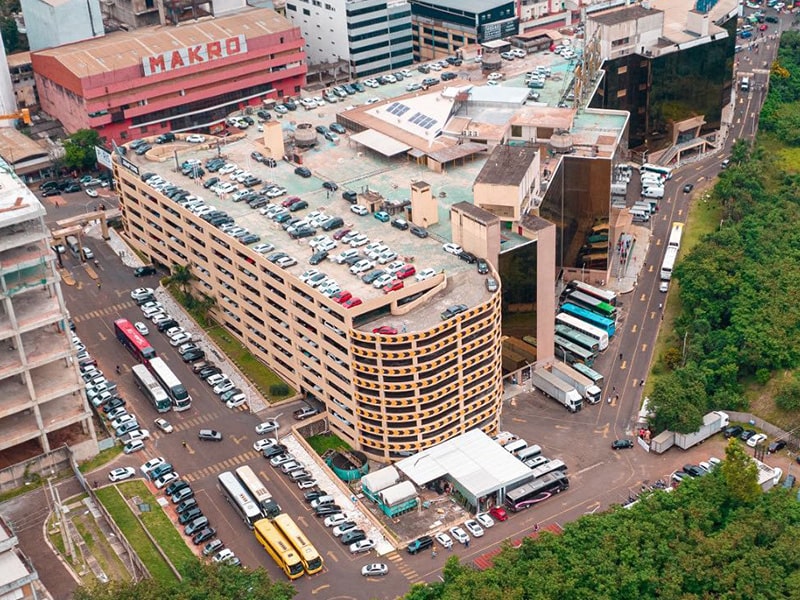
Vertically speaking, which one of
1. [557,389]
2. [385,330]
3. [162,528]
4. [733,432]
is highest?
[385,330]

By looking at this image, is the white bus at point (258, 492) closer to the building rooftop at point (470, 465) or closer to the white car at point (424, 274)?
the building rooftop at point (470, 465)

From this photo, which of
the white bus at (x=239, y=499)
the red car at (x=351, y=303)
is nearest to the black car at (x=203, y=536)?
the white bus at (x=239, y=499)

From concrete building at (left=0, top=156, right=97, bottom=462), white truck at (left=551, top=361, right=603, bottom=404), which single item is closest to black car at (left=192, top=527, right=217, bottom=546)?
concrete building at (left=0, top=156, right=97, bottom=462)

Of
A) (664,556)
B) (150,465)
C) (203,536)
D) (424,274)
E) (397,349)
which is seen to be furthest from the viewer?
(424,274)

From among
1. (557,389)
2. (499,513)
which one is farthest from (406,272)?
(499,513)

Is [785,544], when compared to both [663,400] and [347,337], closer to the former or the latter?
[663,400]

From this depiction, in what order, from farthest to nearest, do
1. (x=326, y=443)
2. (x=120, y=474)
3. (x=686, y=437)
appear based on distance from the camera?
(x=326, y=443)
(x=686, y=437)
(x=120, y=474)

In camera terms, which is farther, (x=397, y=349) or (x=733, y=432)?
(x=733, y=432)

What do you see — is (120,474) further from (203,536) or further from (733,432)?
(733,432)
